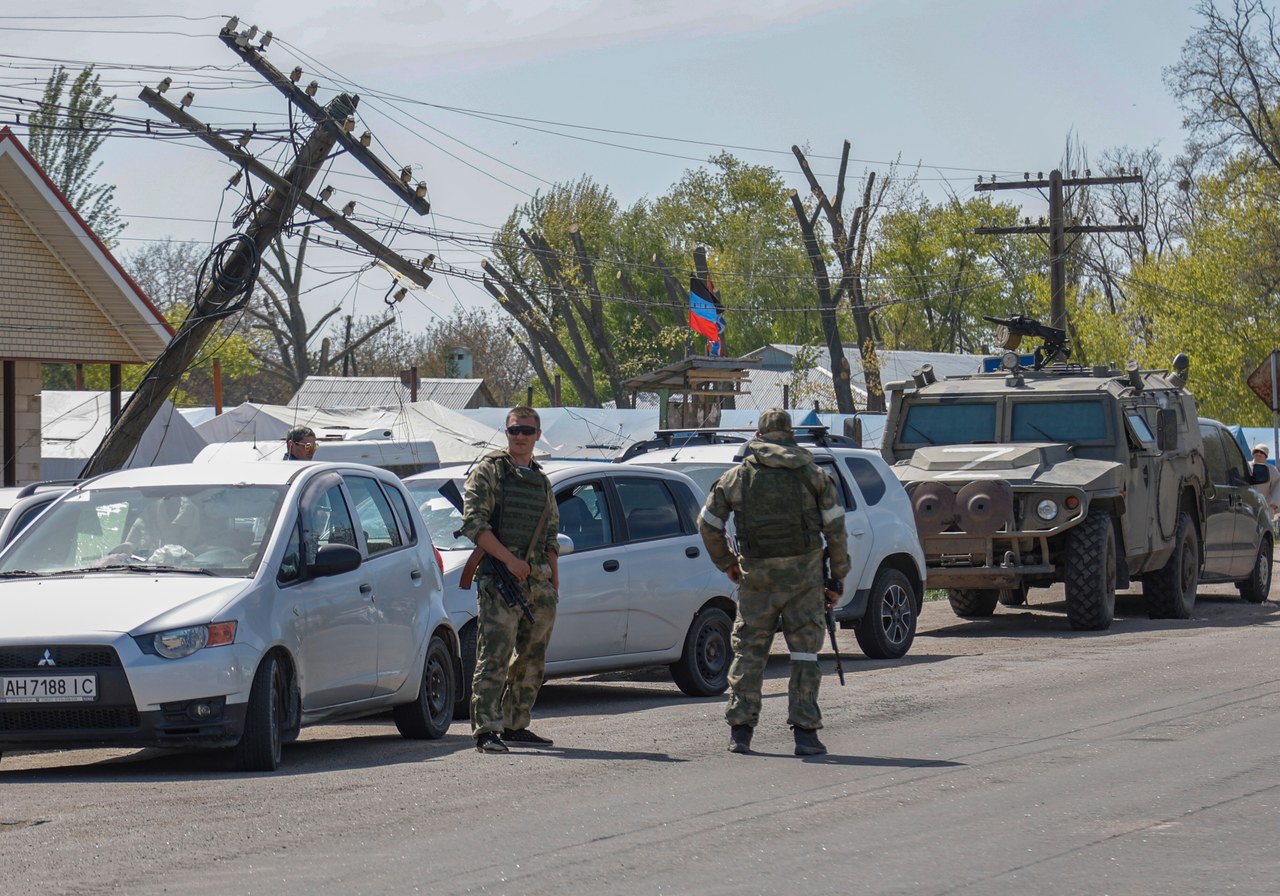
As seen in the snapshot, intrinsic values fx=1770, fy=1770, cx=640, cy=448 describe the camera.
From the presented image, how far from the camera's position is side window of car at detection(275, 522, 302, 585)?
9055 mm

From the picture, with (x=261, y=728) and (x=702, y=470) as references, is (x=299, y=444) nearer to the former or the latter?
(x=702, y=470)

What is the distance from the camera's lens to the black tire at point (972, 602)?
19281 mm

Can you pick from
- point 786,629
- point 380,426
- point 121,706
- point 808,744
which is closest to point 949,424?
point 786,629

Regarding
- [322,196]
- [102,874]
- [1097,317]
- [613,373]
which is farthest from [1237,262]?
[102,874]

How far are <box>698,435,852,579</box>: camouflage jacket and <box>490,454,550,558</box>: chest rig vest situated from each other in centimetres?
89

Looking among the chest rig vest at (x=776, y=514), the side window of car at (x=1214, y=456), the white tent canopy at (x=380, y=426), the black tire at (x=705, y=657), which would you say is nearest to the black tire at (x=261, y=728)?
the chest rig vest at (x=776, y=514)

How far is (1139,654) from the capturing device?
571 inches

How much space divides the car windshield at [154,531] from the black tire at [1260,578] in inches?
583

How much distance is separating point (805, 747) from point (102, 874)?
396cm

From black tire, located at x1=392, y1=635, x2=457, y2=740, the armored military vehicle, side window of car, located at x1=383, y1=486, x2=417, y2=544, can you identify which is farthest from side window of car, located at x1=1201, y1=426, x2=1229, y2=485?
side window of car, located at x1=383, y1=486, x2=417, y2=544

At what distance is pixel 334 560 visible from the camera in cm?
914

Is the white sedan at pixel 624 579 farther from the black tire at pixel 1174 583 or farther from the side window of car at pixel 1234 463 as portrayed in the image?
the side window of car at pixel 1234 463

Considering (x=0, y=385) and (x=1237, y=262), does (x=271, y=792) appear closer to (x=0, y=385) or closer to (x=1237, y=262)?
(x=0, y=385)

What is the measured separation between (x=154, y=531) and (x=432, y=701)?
82.7 inches
